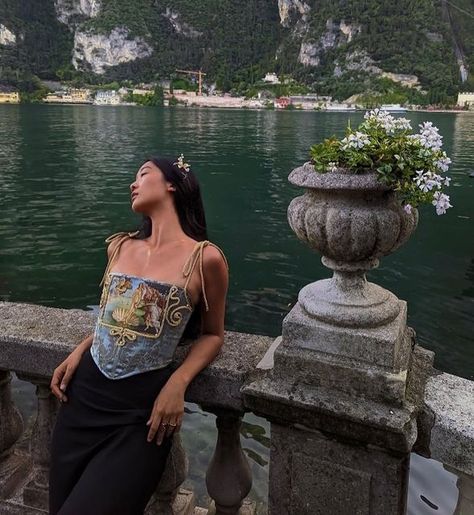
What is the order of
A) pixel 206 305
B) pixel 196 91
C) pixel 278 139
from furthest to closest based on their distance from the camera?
pixel 196 91
pixel 278 139
pixel 206 305

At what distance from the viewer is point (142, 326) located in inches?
96.3

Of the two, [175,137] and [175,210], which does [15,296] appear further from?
[175,137]

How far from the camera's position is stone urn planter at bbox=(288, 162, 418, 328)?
84.5 inches

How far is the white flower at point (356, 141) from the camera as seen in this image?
2.22 metres

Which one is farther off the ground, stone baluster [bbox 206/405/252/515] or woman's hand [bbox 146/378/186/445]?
woman's hand [bbox 146/378/186/445]

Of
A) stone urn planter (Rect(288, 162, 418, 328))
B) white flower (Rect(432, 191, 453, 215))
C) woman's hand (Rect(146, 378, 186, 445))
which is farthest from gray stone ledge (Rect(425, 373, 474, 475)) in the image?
woman's hand (Rect(146, 378, 186, 445))

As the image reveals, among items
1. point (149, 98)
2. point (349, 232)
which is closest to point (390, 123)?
point (349, 232)

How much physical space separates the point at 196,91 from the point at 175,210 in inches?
7765

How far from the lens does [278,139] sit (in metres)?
56.5

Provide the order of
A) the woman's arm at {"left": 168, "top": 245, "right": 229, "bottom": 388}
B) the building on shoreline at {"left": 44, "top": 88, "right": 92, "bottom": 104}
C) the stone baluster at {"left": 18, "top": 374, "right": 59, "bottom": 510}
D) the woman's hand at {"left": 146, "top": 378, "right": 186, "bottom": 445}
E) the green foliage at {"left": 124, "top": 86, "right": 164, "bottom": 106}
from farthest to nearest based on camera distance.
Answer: the building on shoreline at {"left": 44, "top": 88, "right": 92, "bottom": 104}
the green foliage at {"left": 124, "top": 86, "right": 164, "bottom": 106}
the stone baluster at {"left": 18, "top": 374, "right": 59, "bottom": 510}
the woman's arm at {"left": 168, "top": 245, "right": 229, "bottom": 388}
the woman's hand at {"left": 146, "top": 378, "right": 186, "bottom": 445}

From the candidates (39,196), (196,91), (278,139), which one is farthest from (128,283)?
(196,91)

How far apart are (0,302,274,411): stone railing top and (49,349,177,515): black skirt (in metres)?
0.23

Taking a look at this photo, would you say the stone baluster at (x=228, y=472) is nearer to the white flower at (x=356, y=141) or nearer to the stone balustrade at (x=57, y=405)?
the stone balustrade at (x=57, y=405)

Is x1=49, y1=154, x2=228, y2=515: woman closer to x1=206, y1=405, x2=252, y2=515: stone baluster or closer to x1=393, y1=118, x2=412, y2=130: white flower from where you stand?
x1=206, y1=405, x2=252, y2=515: stone baluster
